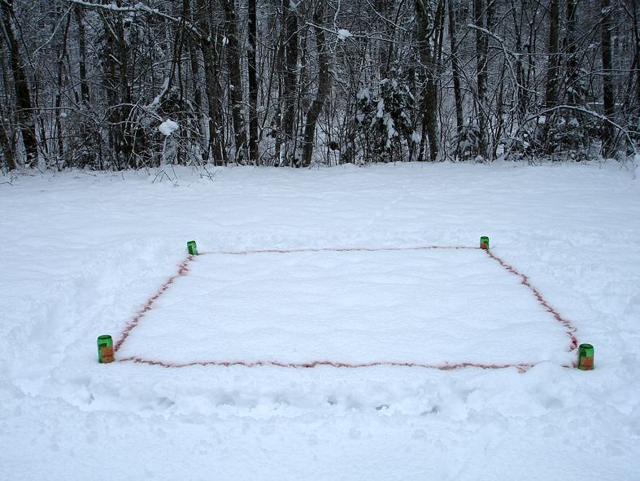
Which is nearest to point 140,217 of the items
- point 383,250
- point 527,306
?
point 383,250

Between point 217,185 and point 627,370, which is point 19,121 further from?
point 627,370

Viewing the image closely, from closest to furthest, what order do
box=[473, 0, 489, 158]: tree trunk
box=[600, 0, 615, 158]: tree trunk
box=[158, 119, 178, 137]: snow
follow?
box=[158, 119, 178, 137]: snow < box=[600, 0, 615, 158]: tree trunk < box=[473, 0, 489, 158]: tree trunk

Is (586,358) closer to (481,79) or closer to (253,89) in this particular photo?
(253,89)

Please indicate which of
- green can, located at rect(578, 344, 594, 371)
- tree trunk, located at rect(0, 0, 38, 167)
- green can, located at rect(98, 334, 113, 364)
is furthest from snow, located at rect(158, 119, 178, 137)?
green can, located at rect(578, 344, 594, 371)

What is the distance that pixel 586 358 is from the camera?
101 inches

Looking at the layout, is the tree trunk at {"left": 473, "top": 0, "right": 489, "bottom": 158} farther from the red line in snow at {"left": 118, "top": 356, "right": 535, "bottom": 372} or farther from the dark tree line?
the red line in snow at {"left": 118, "top": 356, "right": 535, "bottom": 372}

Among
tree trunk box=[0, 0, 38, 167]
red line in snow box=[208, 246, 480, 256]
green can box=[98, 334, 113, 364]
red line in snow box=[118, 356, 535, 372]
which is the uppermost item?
tree trunk box=[0, 0, 38, 167]

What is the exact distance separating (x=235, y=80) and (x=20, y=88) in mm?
3786

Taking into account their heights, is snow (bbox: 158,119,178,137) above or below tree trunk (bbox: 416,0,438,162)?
below

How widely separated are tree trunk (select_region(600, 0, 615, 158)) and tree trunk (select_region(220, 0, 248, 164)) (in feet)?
21.5

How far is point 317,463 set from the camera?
6.44 ft

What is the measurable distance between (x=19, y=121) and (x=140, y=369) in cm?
810

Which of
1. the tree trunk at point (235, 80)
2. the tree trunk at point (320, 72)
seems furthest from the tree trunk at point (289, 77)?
the tree trunk at point (235, 80)

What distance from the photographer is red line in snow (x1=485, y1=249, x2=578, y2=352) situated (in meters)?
2.95
